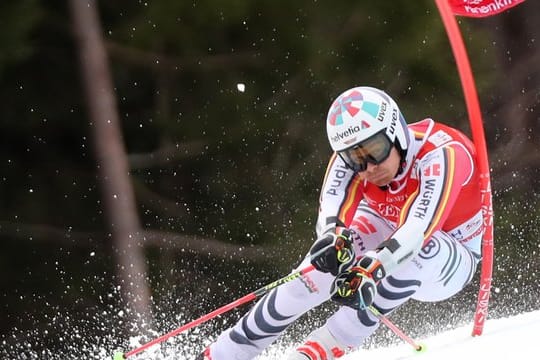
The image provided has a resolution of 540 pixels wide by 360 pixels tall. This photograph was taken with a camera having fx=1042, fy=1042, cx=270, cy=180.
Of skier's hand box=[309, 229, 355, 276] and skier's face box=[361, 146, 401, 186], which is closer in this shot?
skier's hand box=[309, 229, 355, 276]

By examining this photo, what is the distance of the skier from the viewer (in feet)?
11.2

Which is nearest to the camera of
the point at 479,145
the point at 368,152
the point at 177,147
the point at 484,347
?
the point at 484,347

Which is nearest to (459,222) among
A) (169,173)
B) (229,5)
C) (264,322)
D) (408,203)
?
(408,203)

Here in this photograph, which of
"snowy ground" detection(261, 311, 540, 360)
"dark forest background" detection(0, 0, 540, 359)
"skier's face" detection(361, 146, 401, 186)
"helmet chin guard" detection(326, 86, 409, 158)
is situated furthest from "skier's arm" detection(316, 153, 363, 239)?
"dark forest background" detection(0, 0, 540, 359)

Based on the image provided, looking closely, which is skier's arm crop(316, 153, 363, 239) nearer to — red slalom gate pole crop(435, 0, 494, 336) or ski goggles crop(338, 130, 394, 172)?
ski goggles crop(338, 130, 394, 172)

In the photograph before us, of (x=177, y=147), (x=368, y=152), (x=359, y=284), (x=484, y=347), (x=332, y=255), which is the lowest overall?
(x=484, y=347)

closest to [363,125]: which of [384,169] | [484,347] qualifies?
[384,169]

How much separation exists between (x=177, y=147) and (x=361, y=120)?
15.8ft

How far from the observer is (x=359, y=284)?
129 inches

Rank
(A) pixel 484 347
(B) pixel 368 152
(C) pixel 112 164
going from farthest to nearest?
1. (C) pixel 112 164
2. (B) pixel 368 152
3. (A) pixel 484 347

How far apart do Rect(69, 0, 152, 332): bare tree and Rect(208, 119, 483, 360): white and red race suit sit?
4.10m

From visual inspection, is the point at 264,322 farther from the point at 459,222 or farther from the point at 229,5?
the point at 229,5

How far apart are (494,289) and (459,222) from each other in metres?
5.28

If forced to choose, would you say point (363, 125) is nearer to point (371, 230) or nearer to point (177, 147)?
point (371, 230)
